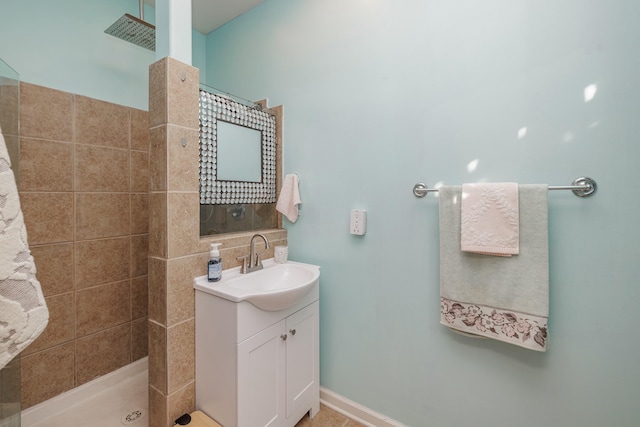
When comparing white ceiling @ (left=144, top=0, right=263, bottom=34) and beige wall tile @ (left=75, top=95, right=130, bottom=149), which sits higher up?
white ceiling @ (left=144, top=0, right=263, bottom=34)

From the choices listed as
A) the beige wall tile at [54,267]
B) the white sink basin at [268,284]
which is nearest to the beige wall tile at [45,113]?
the beige wall tile at [54,267]

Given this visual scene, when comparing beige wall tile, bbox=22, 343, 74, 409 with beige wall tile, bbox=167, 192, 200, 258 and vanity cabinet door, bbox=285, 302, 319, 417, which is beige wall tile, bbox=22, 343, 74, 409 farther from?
vanity cabinet door, bbox=285, 302, 319, 417

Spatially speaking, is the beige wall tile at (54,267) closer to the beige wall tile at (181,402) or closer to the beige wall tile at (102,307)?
the beige wall tile at (102,307)

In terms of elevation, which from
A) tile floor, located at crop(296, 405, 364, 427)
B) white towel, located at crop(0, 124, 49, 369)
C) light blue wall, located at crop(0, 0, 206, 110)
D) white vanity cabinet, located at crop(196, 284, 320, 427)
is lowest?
tile floor, located at crop(296, 405, 364, 427)

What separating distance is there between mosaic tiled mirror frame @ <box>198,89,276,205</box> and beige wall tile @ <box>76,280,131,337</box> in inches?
39.9

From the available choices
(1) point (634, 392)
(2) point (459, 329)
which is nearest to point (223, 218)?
(2) point (459, 329)

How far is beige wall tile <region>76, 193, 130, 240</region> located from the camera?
1.69m

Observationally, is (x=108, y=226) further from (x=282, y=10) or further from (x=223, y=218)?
(x=282, y=10)

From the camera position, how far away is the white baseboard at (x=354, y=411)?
1.50 m

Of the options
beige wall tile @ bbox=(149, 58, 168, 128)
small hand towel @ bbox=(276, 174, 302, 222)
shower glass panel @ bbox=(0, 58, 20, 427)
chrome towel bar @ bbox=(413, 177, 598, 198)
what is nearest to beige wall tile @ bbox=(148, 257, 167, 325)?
shower glass panel @ bbox=(0, 58, 20, 427)

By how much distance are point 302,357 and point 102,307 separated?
1.36 metres

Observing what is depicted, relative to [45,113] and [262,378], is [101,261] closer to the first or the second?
[45,113]

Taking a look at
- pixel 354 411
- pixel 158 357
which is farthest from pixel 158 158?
pixel 354 411

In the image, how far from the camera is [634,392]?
102 cm
